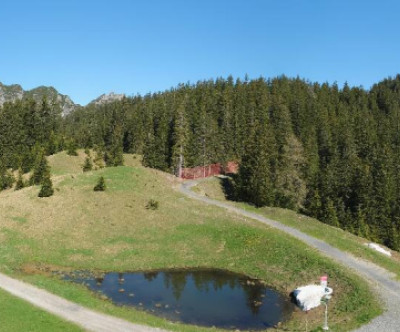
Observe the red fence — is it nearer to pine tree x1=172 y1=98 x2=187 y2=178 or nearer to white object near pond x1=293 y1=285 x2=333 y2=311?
pine tree x1=172 y1=98 x2=187 y2=178

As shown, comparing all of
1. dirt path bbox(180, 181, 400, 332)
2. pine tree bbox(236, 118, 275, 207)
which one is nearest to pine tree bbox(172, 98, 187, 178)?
pine tree bbox(236, 118, 275, 207)

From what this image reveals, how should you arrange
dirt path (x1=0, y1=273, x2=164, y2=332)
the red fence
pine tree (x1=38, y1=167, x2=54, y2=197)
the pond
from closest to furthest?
1. dirt path (x1=0, y1=273, x2=164, y2=332)
2. the pond
3. pine tree (x1=38, y1=167, x2=54, y2=197)
4. the red fence

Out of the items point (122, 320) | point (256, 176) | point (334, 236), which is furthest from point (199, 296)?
point (256, 176)

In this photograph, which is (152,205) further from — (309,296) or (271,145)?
(271,145)

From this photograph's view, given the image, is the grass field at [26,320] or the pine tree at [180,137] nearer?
the grass field at [26,320]

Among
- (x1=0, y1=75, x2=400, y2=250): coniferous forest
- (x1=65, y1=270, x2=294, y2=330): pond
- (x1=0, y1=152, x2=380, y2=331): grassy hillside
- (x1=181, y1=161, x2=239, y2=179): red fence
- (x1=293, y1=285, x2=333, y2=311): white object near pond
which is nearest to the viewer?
(x1=65, y1=270, x2=294, y2=330): pond

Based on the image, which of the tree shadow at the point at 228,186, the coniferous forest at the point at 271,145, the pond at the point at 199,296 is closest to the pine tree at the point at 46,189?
the pond at the point at 199,296

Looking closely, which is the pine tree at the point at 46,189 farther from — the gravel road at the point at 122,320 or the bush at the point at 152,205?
→ the gravel road at the point at 122,320
